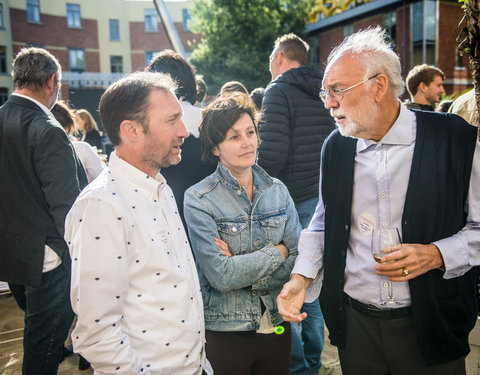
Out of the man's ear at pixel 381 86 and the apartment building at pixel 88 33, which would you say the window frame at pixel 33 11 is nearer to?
the apartment building at pixel 88 33

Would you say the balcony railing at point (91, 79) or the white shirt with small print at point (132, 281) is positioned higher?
the balcony railing at point (91, 79)

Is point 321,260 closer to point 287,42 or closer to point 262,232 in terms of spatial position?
point 262,232

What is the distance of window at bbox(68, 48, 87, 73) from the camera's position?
33500 mm

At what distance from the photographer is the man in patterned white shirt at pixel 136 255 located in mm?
1346

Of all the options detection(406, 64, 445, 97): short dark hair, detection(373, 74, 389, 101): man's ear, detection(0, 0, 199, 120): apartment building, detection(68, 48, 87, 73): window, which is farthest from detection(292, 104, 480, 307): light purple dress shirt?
detection(68, 48, 87, 73): window

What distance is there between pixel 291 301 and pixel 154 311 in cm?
64

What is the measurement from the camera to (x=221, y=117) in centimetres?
217

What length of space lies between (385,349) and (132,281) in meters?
1.13

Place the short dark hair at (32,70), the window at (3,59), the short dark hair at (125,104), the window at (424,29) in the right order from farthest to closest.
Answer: the window at (3,59)
the window at (424,29)
the short dark hair at (32,70)
the short dark hair at (125,104)

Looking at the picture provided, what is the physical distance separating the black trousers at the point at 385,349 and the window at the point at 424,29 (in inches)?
848

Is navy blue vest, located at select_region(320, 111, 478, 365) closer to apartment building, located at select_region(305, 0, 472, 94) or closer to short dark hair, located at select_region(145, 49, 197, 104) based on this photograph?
short dark hair, located at select_region(145, 49, 197, 104)

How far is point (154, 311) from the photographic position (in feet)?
4.84

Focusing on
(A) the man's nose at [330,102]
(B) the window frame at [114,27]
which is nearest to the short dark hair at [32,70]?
(A) the man's nose at [330,102]

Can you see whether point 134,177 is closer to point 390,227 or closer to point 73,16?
point 390,227
